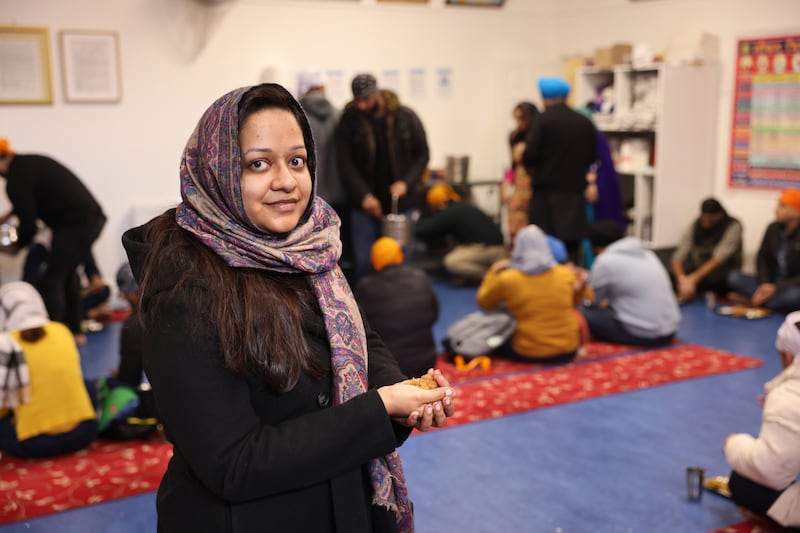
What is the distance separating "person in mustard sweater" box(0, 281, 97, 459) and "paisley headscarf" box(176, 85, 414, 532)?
261 cm

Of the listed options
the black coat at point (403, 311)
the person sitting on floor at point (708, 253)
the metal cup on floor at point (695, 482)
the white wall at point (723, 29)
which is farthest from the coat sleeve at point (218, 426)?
the white wall at point (723, 29)

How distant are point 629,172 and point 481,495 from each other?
5183 millimetres

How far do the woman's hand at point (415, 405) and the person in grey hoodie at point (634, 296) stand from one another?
13.8 ft

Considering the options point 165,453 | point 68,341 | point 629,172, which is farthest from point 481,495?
point 629,172

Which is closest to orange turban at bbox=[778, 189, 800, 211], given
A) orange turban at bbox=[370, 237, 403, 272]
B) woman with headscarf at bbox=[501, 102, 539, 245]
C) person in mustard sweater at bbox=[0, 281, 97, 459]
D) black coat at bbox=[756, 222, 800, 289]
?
black coat at bbox=[756, 222, 800, 289]

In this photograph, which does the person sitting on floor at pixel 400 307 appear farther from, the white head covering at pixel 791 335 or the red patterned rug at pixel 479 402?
the white head covering at pixel 791 335

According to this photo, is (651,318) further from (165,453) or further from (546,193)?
(165,453)

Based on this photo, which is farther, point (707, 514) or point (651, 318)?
point (651, 318)

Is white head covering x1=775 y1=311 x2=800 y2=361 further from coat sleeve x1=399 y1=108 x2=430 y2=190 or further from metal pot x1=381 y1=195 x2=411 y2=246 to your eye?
coat sleeve x1=399 y1=108 x2=430 y2=190

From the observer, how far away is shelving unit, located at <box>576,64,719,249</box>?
7488 millimetres

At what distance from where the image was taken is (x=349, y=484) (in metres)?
1.48

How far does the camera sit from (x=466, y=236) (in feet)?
25.6

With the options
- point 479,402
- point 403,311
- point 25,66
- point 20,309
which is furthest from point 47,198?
point 479,402

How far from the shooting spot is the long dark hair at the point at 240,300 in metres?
1.37
